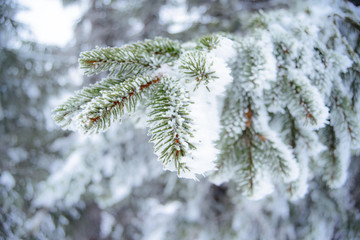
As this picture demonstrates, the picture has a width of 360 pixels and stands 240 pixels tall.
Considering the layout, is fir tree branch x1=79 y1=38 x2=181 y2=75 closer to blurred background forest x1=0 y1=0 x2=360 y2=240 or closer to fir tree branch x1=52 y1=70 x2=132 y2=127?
fir tree branch x1=52 y1=70 x2=132 y2=127

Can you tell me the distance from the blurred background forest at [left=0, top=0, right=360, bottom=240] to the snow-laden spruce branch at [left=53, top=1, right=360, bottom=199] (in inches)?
50.1

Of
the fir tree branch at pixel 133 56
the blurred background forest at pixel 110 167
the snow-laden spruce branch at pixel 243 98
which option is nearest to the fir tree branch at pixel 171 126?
the snow-laden spruce branch at pixel 243 98

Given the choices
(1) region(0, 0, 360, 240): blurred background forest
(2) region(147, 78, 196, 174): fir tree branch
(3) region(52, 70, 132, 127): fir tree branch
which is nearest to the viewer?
(2) region(147, 78, 196, 174): fir tree branch

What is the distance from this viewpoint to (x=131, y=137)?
307 cm

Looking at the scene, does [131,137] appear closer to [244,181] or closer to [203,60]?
Result: [244,181]

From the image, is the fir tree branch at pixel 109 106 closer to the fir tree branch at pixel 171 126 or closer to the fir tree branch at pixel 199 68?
the fir tree branch at pixel 171 126

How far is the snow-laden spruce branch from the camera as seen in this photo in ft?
2.10

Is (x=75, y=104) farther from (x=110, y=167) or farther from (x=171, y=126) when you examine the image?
(x=110, y=167)

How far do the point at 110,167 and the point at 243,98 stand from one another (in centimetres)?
246

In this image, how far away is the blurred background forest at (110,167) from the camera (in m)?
2.35

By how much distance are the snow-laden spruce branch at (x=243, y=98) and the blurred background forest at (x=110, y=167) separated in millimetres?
1272

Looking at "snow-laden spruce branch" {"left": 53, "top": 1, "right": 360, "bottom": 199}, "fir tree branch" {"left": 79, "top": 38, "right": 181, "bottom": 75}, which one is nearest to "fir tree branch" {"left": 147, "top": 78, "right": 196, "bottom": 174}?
"snow-laden spruce branch" {"left": 53, "top": 1, "right": 360, "bottom": 199}

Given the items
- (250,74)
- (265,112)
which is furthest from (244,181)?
(250,74)

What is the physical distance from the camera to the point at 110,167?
9.77ft
